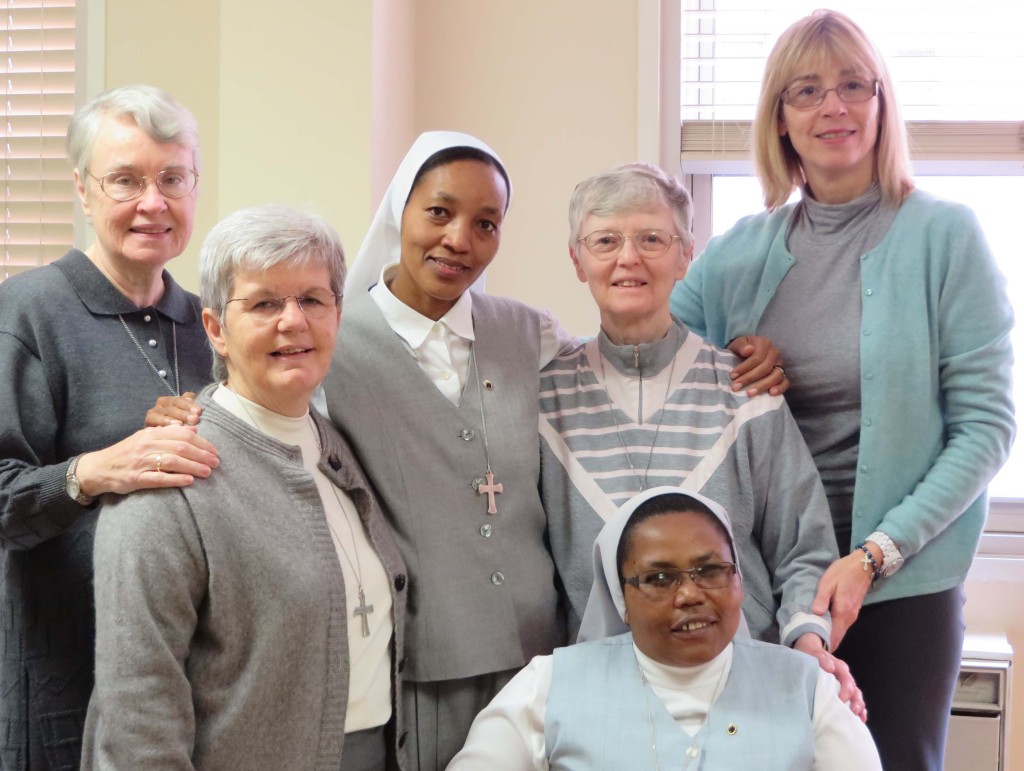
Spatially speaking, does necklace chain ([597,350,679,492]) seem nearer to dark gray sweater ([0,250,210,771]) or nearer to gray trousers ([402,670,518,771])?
gray trousers ([402,670,518,771])

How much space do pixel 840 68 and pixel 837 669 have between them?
3.82 ft

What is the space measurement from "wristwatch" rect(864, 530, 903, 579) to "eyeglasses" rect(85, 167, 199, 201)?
4.76ft

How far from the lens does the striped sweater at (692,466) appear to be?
82.2 inches

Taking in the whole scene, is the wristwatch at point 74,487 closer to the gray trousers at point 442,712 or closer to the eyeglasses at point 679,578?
the gray trousers at point 442,712

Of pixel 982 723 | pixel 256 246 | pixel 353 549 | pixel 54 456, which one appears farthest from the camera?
pixel 982 723

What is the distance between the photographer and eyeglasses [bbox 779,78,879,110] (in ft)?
7.30

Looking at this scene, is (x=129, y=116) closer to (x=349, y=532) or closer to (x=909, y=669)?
(x=349, y=532)

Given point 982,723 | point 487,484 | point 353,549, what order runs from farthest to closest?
point 982,723 → point 487,484 → point 353,549

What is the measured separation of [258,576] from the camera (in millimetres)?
1620

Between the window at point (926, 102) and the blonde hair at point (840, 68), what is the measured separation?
1045 millimetres

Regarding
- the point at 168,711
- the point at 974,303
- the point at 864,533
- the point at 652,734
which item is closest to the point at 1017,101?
the point at 974,303

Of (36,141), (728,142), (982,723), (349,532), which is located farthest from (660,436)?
(36,141)

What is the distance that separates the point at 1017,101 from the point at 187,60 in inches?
96.5

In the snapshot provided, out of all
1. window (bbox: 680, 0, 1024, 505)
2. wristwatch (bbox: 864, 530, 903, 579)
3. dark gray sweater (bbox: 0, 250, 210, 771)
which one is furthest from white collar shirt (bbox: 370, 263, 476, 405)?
window (bbox: 680, 0, 1024, 505)
